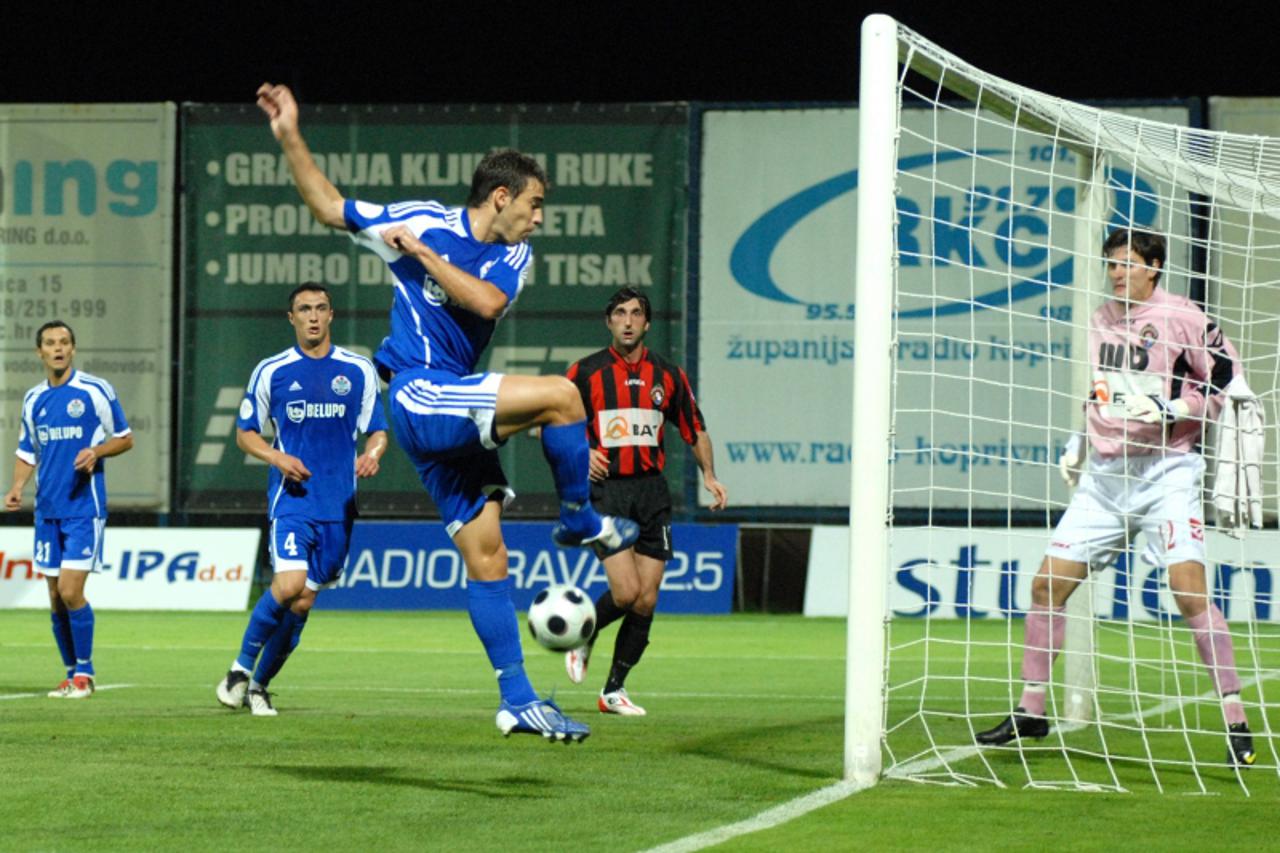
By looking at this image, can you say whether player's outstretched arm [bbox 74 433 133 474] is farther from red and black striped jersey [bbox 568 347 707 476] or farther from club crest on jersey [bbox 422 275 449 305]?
club crest on jersey [bbox 422 275 449 305]

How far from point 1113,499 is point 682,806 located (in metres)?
2.50

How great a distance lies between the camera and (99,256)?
63.7 ft

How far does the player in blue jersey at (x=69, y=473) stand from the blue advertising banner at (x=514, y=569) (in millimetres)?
6427

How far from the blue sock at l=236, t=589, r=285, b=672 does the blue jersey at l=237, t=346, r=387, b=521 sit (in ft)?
1.40

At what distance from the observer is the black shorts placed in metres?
10.3

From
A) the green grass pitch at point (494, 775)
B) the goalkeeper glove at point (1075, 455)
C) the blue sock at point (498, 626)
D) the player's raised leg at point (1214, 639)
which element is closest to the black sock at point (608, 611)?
the green grass pitch at point (494, 775)

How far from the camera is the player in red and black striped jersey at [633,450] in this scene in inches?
400

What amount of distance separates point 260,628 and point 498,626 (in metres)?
2.95

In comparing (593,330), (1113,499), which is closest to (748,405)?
(593,330)

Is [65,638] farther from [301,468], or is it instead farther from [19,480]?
[301,468]

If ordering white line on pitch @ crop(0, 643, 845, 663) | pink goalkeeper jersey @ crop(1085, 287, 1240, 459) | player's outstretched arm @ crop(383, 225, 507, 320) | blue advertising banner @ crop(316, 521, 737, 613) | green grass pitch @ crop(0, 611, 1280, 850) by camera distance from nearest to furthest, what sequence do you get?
green grass pitch @ crop(0, 611, 1280, 850)
player's outstretched arm @ crop(383, 225, 507, 320)
pink goalkeeper jersey @ crop(1085, 287, 1240, 459)
white line on pitch @ crop(0, 643, 845, 663)
blue advertising banner @ crop(316, 521, 737, 613)

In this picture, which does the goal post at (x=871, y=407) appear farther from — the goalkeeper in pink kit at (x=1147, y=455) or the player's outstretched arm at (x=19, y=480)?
the player's outstretched arm at (x=19, y=480)

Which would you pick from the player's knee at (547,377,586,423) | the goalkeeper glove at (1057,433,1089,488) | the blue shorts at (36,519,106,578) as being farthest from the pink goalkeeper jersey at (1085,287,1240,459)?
the blue shorts at (36,519,106,578)

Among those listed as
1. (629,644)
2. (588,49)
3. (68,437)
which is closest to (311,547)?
(629,644)
